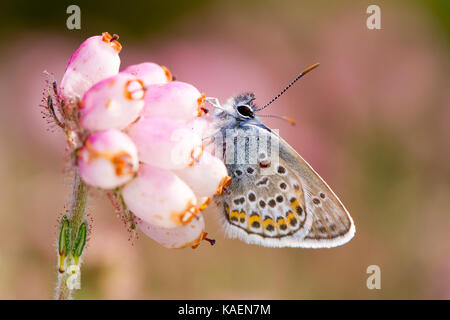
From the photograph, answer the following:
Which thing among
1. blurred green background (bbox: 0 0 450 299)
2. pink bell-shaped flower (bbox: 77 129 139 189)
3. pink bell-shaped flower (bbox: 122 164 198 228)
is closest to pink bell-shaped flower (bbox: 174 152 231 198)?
pink bell-shaped flower (bbox: 122 164 198 228)

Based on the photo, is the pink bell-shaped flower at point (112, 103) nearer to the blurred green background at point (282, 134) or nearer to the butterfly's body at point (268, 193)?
the butterfly's body at point (268, 193)

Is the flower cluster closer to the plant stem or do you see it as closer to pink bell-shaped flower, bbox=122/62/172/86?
pink bell-shaped flower, bbox=122/62/172/86

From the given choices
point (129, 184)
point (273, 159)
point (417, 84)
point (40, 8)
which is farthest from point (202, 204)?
point (40, 8)

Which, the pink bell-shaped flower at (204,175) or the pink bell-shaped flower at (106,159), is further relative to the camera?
the pink bell-shaped flower at (204,175)

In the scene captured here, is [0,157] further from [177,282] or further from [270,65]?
[270,65]

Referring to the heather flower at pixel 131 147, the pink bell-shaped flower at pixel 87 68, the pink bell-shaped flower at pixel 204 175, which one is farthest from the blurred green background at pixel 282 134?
the pink bell-shaped flower at pixel 87 68
